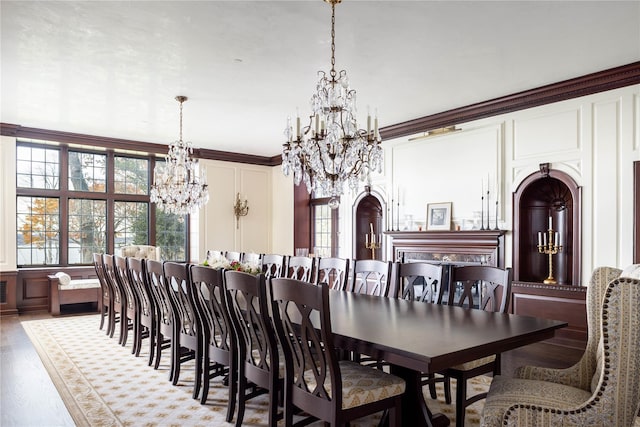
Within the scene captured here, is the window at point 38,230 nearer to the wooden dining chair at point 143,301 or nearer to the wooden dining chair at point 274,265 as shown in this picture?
the wooden dining chair at point 143,301

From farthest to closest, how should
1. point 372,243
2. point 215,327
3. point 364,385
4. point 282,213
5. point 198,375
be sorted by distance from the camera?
point 282,213 < point 372,243 < point 198,375 < point 215,327 < point 364,385

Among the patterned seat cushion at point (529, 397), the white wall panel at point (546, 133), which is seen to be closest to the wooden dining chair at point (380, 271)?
the patterned seat cushion at point (529, 397)

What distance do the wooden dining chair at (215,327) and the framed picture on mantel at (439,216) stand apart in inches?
144

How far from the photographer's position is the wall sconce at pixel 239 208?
28.8 feet

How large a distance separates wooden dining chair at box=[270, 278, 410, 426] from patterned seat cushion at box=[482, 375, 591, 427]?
450 mm

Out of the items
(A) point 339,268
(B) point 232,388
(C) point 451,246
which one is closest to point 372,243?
(C) point 451,246

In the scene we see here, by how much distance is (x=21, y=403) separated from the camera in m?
3.18

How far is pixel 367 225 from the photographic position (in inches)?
298

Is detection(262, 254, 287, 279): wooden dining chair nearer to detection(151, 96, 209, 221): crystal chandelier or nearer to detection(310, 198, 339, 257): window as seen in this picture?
detection(151, 96, 209, 221): crystal chandelier

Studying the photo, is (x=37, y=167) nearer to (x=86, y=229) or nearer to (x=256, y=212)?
(x=86, y=229)

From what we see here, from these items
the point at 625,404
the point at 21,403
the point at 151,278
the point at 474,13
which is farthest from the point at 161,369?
the point at 474,13

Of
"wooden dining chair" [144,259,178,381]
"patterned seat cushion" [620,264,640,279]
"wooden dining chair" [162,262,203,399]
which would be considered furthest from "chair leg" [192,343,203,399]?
"patterned seat cushion" [620,264,640,279]

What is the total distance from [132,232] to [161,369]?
4417mm

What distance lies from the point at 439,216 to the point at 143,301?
3.80m
